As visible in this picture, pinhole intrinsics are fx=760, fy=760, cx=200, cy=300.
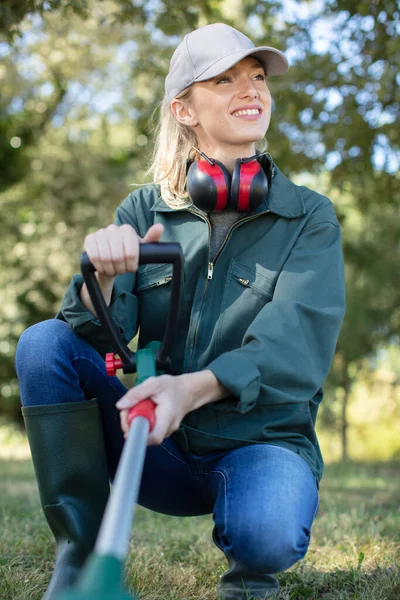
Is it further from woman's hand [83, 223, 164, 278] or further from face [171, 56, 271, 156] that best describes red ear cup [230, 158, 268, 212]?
woman's hand [83, 223, 164, 278]

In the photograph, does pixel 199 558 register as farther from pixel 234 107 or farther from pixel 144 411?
→ pixel 234 107

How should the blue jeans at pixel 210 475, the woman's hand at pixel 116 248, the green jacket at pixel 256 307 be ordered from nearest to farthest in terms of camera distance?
1. the woman's hand at pixel 116 248
2. the blue jeans at pixel 210 475
3. the green jacket at pixel 256 307

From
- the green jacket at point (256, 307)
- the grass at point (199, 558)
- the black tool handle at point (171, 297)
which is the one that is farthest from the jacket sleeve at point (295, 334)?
the grass at point (199, 558)

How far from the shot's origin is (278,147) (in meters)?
5.92

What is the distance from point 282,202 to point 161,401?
989 millimetres

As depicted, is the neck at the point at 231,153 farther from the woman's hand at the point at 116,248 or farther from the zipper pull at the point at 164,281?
the woman's hand at the point at 116,248

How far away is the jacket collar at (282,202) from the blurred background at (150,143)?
132 cm

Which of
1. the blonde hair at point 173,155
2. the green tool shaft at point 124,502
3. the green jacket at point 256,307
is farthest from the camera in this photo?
the blonde hair at point 173,155

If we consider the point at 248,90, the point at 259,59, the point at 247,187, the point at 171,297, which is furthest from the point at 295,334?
the point at 259,59

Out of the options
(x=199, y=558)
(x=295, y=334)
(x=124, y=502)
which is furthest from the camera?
(x=199, y=558)

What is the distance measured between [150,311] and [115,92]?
11.9 metres

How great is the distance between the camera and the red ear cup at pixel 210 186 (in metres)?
2.40

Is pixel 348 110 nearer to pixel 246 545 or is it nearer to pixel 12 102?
pixel 246 545

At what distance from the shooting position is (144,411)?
68.3 inches
